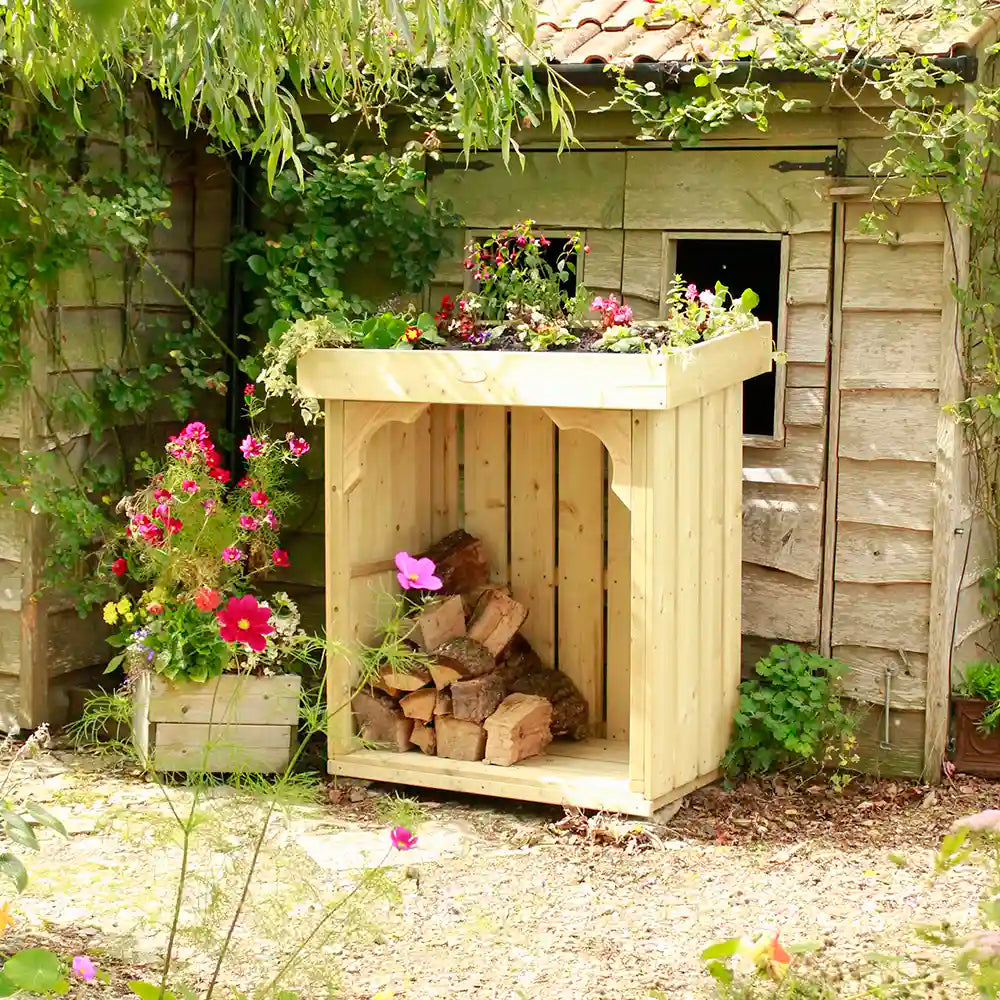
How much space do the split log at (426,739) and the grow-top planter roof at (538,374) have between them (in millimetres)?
1330

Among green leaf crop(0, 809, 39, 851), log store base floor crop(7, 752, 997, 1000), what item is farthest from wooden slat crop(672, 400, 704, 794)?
green leaf crop(0, 809, 39, 851)

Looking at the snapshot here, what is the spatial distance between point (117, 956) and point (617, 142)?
3710mm

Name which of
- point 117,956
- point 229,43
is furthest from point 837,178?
point 117,956

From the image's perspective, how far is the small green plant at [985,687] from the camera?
582 centimetres

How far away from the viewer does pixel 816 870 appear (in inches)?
199

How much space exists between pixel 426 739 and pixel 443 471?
1199mm

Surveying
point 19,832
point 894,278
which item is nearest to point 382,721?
point 894,278

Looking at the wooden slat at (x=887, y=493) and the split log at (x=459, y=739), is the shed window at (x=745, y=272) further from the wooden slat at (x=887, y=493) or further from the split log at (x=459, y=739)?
the split log at (x=459, y=739)

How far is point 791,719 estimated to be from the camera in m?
5.73

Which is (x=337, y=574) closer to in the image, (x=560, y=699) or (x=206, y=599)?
(x=206, y=599)

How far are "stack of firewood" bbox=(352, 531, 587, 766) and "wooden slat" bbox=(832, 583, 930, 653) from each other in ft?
3.64

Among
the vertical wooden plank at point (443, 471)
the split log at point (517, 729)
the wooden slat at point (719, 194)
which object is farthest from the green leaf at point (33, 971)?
the wooden slat at point (719, 194)

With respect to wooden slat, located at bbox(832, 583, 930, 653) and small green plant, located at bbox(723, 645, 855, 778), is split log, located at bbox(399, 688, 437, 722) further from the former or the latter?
wooden slat, located at bbox(832, 583, 930, 653)

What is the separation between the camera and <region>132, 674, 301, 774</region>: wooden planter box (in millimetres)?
5910
